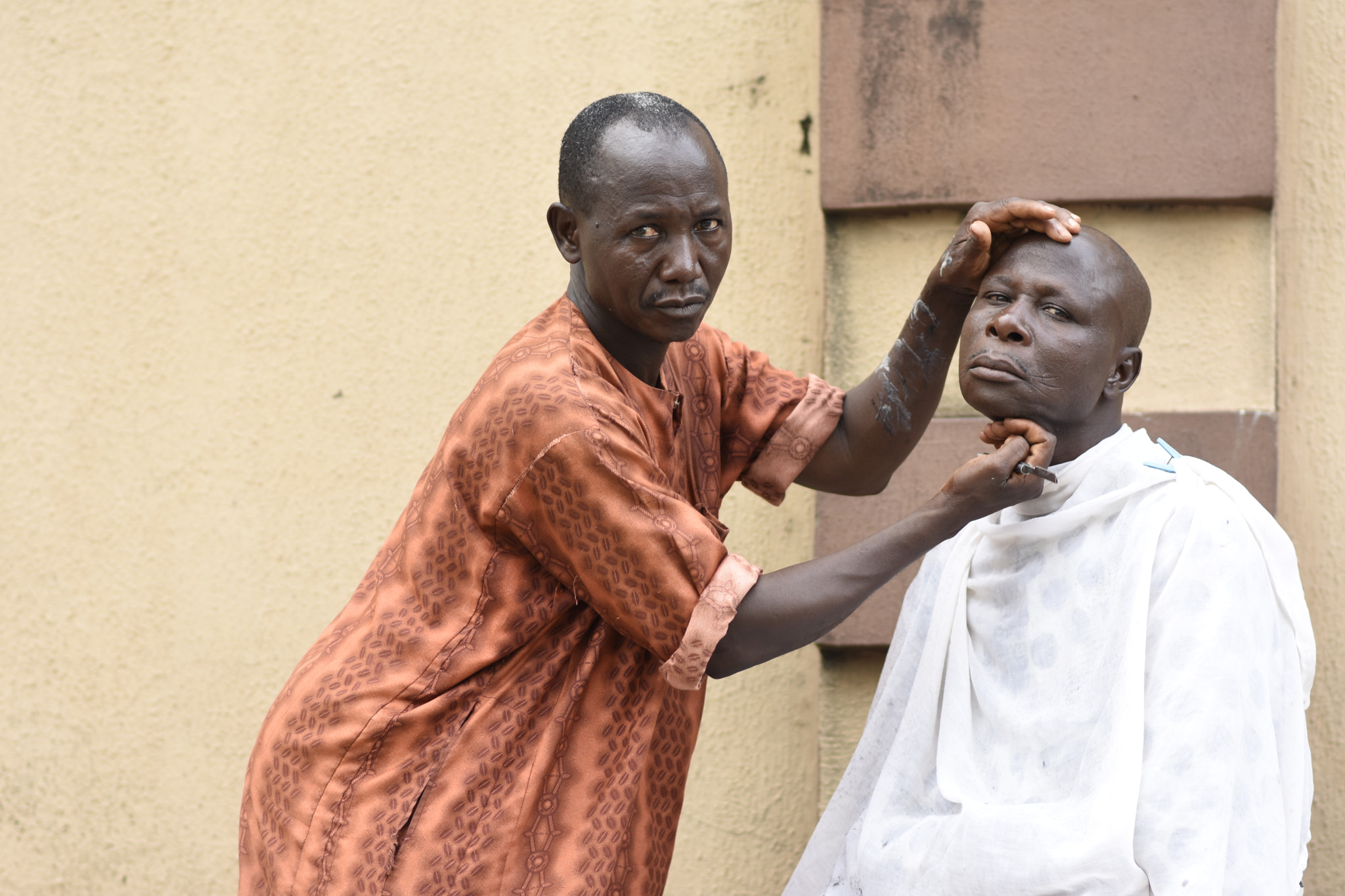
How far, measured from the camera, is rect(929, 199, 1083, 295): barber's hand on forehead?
1885 mm

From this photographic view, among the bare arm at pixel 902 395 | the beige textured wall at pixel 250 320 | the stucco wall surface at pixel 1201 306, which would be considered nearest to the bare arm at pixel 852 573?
the bare arm at pixel 902 395

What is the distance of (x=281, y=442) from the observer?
3146mm

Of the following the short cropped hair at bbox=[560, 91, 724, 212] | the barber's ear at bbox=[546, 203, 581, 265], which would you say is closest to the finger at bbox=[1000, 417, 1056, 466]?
the short cropped hair at bbox=[560, 91, 724, 212]

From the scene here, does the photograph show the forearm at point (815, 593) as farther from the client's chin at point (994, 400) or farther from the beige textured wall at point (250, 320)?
the beige textured wall at point (250, 320)

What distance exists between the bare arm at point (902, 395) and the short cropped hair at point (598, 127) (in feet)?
1.66

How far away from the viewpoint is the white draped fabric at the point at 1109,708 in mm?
1716

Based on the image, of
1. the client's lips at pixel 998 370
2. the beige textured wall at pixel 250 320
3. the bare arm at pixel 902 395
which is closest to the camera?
the client's lips at pixel 998 370

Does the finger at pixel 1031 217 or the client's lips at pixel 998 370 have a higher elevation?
the finger at pixel 1031 217

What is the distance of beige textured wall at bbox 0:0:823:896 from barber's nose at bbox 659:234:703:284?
1.13 m

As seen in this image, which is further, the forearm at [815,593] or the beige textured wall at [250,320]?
the beige textured wall at [250,320]

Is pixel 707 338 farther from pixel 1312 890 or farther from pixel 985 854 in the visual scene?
pixel 1312 890

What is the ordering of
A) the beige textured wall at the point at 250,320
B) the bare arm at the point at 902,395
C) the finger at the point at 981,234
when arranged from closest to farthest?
the finger at the point at 981,234, the bare arm at the point at 902,395, the beige textured wall at the point at 250,320

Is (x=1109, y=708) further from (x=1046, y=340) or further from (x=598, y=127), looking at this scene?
(x=598, y=127)

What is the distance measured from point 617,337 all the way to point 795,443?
468 millimetres
